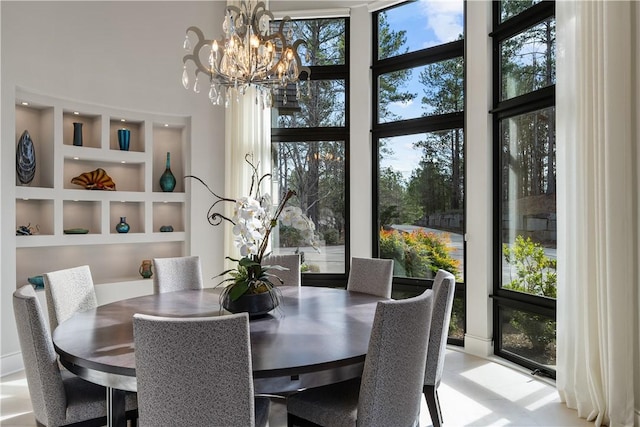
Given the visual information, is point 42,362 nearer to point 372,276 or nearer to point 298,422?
point 298,422

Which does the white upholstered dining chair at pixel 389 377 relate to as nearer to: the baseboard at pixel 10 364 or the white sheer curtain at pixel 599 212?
the white sheer curtain at pixel 599 212

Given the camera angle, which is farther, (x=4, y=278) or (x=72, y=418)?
(x=4, y=278)

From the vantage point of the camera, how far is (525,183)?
3.79 m

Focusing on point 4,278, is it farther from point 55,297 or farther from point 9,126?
point 55,297

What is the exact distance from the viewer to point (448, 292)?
2.34 m

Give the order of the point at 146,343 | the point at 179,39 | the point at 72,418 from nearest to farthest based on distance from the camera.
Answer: the point at 146,343 < the point at 72,418 < the point at 179,39

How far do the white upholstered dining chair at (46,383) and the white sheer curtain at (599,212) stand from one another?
8.95 ft

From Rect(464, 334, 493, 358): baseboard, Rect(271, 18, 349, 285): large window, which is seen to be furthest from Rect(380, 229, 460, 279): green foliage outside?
Rect(464, 334, 493, 358): baseboard

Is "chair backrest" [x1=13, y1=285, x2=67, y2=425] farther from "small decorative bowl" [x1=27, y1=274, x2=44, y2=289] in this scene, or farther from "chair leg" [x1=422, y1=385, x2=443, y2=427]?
"small decorative bowl" [x1=27, y1=274, x2=44, y2=289]

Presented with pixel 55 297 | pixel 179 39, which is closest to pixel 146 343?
pixel 55 297

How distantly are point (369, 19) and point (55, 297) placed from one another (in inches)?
165

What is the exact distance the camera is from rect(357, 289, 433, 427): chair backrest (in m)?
1.72

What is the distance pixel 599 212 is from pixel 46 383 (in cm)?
310

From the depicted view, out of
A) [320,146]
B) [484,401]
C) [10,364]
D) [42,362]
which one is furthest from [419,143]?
[10,364]
